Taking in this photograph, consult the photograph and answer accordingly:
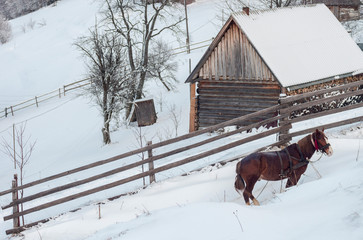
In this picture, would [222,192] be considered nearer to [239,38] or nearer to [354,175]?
[354,175]

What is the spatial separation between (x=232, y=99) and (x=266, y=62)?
2735 millimetres

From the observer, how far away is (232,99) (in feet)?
58.0

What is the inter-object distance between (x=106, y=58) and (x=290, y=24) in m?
9.82

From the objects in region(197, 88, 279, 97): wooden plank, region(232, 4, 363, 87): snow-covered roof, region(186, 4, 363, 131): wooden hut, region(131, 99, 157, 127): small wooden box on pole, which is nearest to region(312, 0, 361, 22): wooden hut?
region(232, 4, 363, 87): snow-covered roof

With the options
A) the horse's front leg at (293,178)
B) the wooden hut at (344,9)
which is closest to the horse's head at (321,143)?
the horse's front leg at (293,178)

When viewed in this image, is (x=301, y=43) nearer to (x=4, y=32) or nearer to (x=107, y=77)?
(x=107, y=77)

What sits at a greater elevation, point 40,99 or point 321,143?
point 321,143

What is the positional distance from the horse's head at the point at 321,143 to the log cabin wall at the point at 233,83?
9837mm

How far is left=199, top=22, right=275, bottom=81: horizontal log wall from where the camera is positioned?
16.2 meters

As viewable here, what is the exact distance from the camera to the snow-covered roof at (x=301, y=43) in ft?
52.3

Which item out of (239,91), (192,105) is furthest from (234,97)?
(192,105)

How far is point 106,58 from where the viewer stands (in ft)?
71.1

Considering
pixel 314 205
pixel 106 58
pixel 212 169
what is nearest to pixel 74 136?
pixel 106 58

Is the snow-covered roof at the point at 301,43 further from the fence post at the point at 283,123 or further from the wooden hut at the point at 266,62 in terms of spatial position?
the fence post at the point at 283,123
